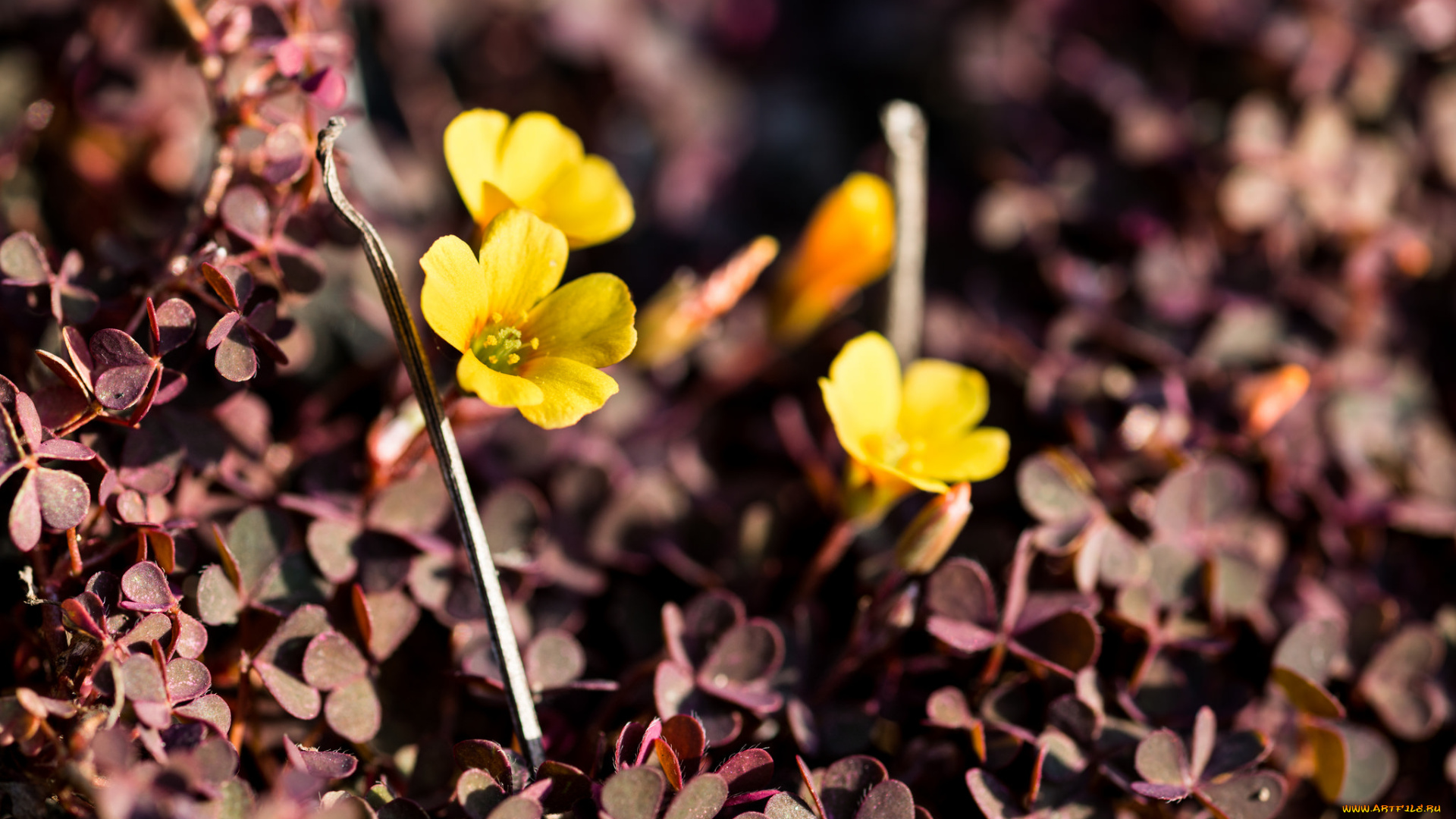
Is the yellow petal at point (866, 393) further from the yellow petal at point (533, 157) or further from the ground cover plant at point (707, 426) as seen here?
the yellow petal at point (533, 157)

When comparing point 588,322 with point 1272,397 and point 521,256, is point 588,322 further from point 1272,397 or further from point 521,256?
point 1272,397

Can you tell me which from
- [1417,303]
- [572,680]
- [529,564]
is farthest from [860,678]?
[1417,303]

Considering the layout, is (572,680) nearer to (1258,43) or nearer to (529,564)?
(529,564)

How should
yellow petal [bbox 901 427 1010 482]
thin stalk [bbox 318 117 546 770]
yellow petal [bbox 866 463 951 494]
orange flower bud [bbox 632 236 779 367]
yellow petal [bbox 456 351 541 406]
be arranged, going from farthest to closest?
orange flower bud [bbox 632 236 779 367], yellow petal [bbox 901 427 1010 482], yellow petal [bbox 866 463 951 494], thin stalk [bbox 318 117 546 770], yellow petal [bbox 456 351 541 406]

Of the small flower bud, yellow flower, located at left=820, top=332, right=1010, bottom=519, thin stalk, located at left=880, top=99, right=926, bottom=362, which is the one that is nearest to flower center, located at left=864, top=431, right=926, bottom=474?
yellow flower, located at left=820, top=332, right=1010, bottom=519

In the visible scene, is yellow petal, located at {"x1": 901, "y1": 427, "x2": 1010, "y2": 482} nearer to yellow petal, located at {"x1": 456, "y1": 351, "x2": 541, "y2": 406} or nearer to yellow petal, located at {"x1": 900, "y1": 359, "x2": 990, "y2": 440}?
yellow petal, located at {"x1": 900, "y1": 359, "x2": 990, "y2": 440}
